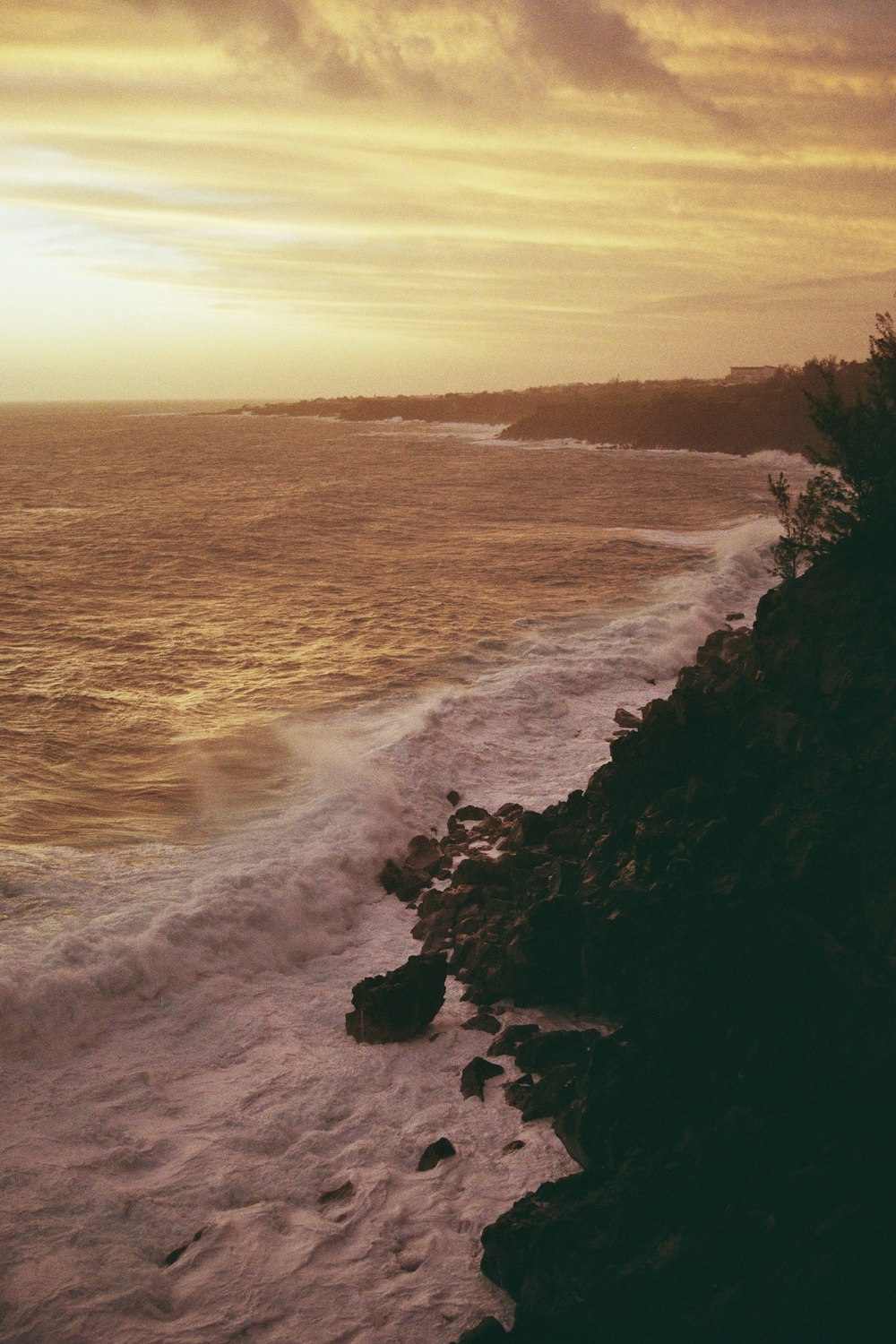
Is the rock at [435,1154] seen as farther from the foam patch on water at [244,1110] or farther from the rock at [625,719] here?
the rock at [625,719]

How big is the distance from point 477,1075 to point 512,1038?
50 centimetres

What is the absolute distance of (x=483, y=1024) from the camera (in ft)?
26.2

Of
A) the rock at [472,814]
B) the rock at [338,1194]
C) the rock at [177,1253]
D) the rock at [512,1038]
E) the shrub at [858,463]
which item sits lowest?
the rock at [177,1253]

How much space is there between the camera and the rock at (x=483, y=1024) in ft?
26.1

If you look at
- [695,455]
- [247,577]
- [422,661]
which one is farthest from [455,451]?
[422,661]

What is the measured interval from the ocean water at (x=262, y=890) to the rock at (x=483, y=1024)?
0.10 m

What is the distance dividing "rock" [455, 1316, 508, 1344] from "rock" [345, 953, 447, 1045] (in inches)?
123

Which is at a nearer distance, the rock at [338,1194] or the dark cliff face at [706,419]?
the rock at [338,1194]

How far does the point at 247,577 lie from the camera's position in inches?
1190

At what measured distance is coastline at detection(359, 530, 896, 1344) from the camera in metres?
4.71

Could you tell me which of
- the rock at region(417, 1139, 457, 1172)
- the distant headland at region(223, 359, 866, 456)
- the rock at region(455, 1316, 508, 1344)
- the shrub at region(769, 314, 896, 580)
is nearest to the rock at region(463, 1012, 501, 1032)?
the rock at region(417, 1139, 457, 1172)

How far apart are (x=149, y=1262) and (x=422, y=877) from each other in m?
5.68

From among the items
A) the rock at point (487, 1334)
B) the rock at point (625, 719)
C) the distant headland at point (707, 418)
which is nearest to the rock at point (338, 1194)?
the rock at point (487, 1334)

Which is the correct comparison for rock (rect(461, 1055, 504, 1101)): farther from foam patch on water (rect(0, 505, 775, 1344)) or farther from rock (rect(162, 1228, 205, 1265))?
rock (rect(162, 1228, 205, 1265))
